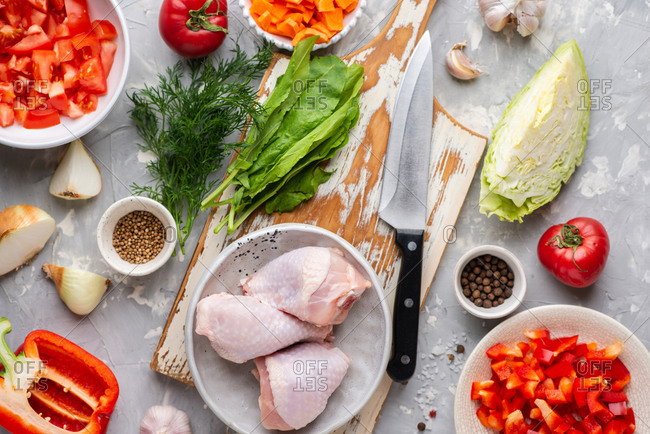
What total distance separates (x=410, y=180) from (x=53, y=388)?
1416mm

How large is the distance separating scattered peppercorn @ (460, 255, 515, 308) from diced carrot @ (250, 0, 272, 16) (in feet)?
3.74

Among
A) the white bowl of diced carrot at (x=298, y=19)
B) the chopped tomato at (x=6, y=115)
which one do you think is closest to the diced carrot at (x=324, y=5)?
the white bowl of diced carrot at (x=298, y=19)

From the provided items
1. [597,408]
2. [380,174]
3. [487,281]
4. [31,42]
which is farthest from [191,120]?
[597,408]

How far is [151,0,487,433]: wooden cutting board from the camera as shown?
76.9 inches

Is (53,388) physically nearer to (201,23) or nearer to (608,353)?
(201,23)

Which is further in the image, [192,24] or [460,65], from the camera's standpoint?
[460,65]

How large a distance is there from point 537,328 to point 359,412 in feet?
2.26

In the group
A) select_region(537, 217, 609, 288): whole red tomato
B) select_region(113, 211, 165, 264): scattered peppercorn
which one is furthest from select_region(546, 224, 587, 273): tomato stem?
select_region(113, 211, 165, 264): scattered peppercorn

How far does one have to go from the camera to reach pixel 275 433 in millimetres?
1848

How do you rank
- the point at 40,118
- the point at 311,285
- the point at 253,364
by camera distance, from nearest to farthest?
the point at 311,285, the point at 40,118, the point at 253,364

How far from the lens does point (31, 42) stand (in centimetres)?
178

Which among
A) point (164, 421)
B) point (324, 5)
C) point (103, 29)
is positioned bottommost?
point (164, 421)

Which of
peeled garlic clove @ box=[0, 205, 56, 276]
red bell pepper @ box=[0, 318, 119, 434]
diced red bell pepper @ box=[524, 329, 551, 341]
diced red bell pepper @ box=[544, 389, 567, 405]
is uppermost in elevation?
diced red bell pepper @ box=[524, 329, 551, 341]

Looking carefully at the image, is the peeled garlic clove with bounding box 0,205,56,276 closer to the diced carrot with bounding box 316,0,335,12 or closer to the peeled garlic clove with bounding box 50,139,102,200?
the peeled garlic clove with bounding box 50,139,102,200
